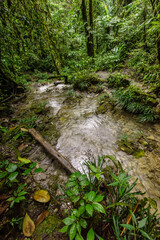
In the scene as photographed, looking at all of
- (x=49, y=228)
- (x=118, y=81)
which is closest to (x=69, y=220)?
(x=49, y=228)

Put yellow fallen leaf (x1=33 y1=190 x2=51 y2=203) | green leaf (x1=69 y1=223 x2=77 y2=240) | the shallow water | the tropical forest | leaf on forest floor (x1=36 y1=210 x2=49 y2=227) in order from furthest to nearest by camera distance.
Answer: the shallow water → yellow fallen leaf (x1=33 y1=190 x2=51 y2=203) → leaf on forest floor (x1=36 y1=210 x2=49 y2=227) → the tropical forest → green leaf (x1=69 y1=223 x2=77 y2=240)

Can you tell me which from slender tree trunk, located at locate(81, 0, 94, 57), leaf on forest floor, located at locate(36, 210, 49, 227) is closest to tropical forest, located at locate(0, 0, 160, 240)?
leaf on forest floor, located at locate(36, 210, 49, 227)

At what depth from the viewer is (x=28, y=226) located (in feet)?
4.12

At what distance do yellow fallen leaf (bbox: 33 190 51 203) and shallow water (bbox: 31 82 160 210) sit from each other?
30.1 inches

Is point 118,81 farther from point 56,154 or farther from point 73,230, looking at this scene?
point 73,230

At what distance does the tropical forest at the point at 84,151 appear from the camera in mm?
1132

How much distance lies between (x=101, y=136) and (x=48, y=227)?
2.18 meters

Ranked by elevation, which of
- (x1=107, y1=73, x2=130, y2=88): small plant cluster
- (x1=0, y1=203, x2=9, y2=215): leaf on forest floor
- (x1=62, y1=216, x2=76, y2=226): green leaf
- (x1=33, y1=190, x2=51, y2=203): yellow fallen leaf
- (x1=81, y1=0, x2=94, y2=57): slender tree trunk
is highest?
(x1=81, y1=0, x2=94, y2=57): slender tree trunk

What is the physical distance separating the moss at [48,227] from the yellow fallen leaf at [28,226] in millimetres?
61

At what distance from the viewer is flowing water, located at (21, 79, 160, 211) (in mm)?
2008

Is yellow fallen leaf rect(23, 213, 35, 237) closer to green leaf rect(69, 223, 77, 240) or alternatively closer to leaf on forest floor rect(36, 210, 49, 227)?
leaf on forest floor rect(36, 210, 49, 227)

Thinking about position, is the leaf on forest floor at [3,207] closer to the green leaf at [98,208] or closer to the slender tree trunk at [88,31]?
the green leaf at [98,208]

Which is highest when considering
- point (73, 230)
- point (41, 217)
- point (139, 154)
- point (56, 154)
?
point (73, 230)

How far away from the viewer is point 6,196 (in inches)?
58.6
